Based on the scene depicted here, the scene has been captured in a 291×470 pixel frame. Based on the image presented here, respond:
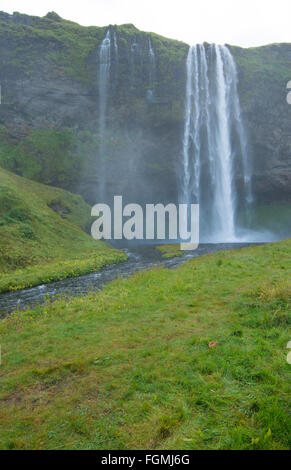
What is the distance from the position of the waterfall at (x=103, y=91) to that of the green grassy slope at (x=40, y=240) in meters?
14.3

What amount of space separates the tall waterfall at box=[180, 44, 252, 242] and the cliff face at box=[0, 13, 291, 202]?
1.98m

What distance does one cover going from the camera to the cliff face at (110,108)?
49969mm

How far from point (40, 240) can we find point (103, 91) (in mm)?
36606

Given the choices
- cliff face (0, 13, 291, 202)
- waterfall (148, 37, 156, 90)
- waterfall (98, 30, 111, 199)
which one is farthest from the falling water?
waterfall (98, 30, 111, 199)

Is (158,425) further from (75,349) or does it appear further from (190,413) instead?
(75,349)

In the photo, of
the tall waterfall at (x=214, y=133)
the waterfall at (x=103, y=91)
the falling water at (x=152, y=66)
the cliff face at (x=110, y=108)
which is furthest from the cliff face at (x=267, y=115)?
the waterfall at (x=103, y=91)

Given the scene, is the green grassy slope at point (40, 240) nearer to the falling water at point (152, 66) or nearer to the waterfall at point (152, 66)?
the waterfall at point (152, 66)

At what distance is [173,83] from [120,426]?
192 feet

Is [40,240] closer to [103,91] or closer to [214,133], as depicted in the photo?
[103,91]

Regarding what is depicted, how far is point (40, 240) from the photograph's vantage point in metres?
29.0

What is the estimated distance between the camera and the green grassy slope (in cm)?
2262

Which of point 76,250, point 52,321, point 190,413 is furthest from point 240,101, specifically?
point 190,413

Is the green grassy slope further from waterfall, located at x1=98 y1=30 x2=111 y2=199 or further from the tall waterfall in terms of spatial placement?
the tall waterfall

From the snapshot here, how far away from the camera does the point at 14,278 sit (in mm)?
20234
